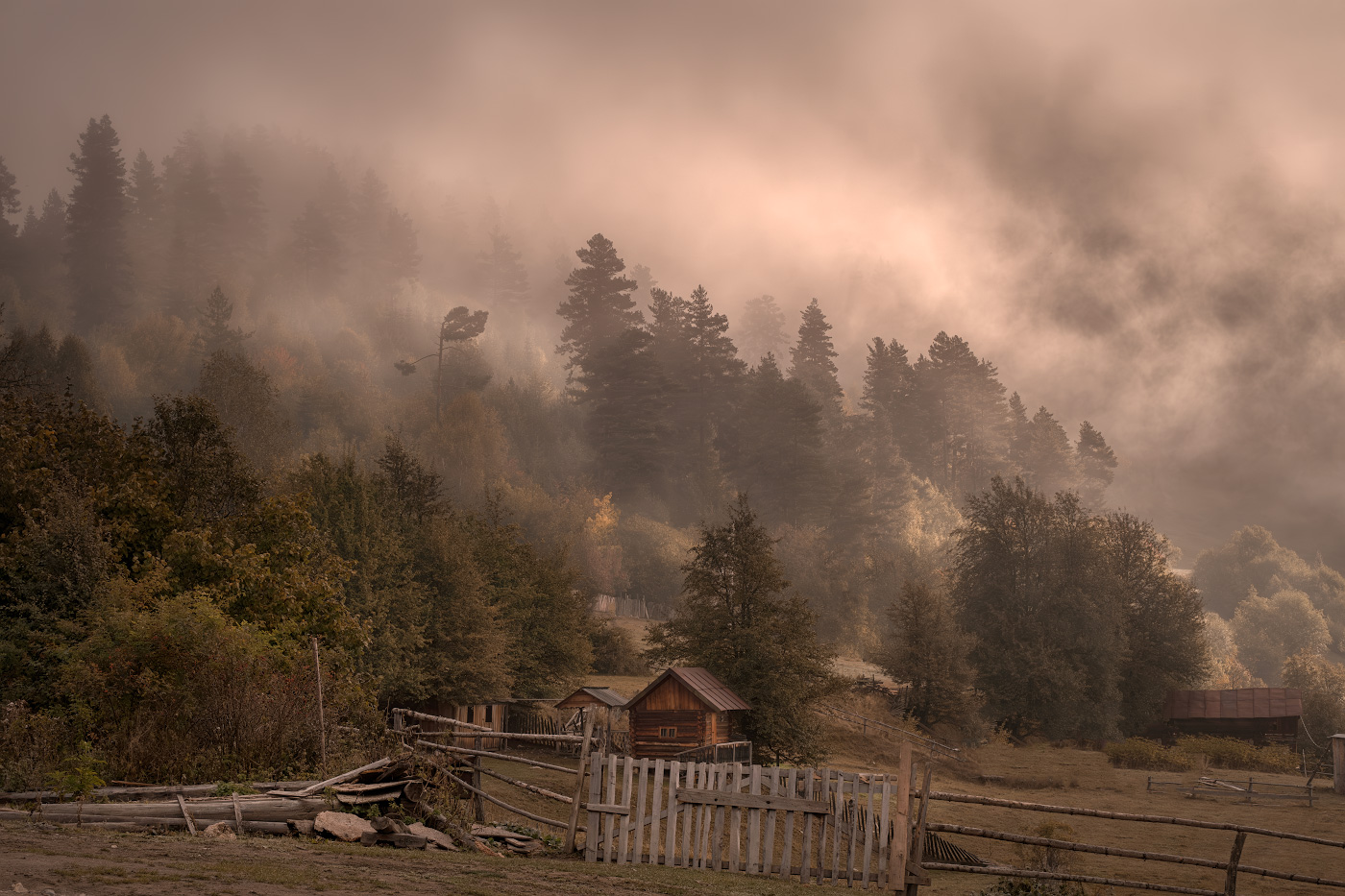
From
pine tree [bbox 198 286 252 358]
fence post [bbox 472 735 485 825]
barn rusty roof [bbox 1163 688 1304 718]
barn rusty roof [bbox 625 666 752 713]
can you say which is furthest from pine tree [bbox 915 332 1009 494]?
fence post [bbox 472 735 485 825]

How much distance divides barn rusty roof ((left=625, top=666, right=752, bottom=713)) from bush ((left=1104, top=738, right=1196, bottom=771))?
2930cm

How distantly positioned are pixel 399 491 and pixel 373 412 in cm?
5208

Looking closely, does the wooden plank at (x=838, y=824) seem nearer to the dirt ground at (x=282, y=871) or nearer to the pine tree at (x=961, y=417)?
the dirt ground at (x=282, y=871)

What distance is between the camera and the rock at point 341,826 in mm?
11695

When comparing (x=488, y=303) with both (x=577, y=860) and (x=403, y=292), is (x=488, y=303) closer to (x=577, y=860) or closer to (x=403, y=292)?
(x=403, y=292)

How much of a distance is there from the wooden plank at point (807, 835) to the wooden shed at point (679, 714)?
72.0 feet

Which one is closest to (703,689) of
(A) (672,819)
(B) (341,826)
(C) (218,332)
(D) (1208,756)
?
(A) (672,819)

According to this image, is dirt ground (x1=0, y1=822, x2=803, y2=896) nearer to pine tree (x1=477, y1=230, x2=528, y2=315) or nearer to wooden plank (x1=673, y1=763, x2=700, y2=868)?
wooden plank (x1=673, y1=763, x2=700, y2=868)

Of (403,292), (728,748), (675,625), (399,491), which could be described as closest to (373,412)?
(403,292)

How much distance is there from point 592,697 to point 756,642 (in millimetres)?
8021

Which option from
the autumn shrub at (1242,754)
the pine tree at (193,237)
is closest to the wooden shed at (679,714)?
the autumn shrub at (1242,754)

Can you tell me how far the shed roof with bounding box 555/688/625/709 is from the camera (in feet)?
130

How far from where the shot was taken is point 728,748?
111 ft

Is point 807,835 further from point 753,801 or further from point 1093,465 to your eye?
point 1093,465
